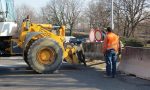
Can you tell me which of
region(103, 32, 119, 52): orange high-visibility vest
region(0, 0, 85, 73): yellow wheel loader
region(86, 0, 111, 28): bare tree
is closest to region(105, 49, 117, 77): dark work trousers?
region(103, 32, 119, 52): orange high-visibility vest

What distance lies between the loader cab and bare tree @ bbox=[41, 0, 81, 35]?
68.7 meters

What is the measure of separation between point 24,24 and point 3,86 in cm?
415

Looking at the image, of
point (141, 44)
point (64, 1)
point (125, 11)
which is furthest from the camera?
point (64, 1)

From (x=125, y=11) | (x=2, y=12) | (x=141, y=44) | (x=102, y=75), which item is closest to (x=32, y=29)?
(x=2, y=12)

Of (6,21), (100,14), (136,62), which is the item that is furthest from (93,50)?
(100,14)

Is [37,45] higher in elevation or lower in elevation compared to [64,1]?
lower

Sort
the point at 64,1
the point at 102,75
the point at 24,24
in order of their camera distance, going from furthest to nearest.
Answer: the point at 64,1 < the point at 24,24 < the point at 102,75

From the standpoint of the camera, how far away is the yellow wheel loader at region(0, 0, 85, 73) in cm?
1406

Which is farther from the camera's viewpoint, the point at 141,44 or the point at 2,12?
the point at 141,44

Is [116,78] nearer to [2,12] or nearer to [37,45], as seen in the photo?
[37,45]

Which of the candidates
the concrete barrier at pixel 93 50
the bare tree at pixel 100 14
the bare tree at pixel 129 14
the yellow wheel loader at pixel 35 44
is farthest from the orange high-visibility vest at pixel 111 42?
the bare tree at pixel 129 14

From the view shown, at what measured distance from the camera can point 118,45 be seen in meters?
13.1

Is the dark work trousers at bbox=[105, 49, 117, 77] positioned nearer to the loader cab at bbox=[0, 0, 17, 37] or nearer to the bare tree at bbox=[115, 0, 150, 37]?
the loader cab at bbox=[0, 0, 17, 37]

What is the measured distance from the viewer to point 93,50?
19.2 metres
